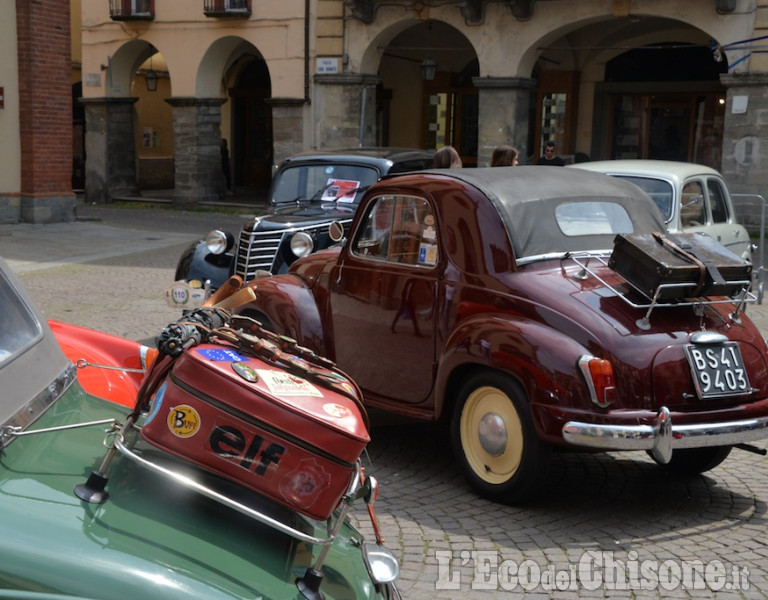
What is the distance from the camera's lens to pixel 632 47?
23.2 metres

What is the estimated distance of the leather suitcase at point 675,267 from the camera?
4969mm

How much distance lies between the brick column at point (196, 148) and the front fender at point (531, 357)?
2031cm

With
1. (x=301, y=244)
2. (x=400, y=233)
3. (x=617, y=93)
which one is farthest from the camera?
(x=617, y=93)

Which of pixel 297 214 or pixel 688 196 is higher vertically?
pixel 688 196

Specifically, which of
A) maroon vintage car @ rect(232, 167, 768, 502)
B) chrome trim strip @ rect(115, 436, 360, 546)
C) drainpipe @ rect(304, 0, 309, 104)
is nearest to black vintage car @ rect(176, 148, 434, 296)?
maroon vintage car @ rect(232, 167, 768, 502)

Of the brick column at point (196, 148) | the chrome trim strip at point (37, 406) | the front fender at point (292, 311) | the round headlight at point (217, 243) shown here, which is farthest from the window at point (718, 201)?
the brick column at point (196, 148)

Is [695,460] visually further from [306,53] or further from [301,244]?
[306,53]

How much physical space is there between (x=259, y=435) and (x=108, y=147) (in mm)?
25000

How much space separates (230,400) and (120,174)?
82.4 feet

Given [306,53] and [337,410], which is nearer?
[337,410]

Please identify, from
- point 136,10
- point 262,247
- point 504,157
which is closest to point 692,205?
point 504,157

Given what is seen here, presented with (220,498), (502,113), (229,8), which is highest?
(229,8)

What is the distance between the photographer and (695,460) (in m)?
5.77

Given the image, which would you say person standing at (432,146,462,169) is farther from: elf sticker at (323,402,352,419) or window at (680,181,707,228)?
elf sticker at (323,402,352,419)
